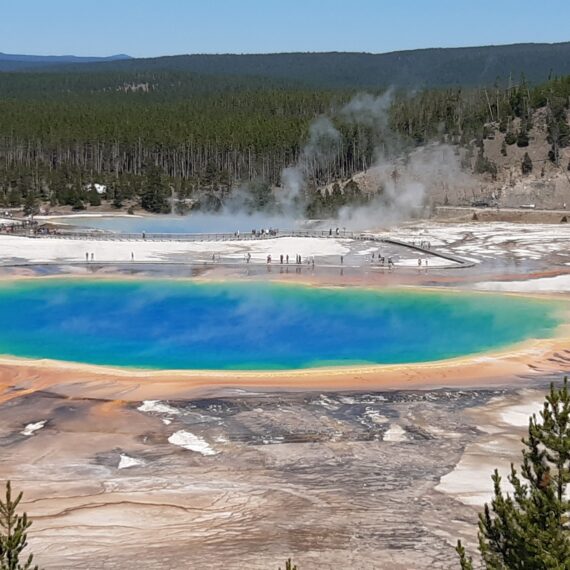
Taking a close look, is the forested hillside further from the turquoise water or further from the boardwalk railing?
the turquoise water

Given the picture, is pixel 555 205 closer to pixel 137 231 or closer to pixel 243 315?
pixel 137 231

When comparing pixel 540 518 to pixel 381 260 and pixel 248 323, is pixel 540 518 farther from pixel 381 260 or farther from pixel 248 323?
pixel 381 260

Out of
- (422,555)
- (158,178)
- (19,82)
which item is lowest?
(422,555)

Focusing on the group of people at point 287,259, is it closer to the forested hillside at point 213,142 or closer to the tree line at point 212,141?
the tree line at point 212,141

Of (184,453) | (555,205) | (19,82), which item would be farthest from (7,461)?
(19,82)

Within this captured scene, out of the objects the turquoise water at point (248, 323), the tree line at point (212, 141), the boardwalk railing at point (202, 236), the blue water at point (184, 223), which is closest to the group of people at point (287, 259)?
the turquoise water at point (248, 323)

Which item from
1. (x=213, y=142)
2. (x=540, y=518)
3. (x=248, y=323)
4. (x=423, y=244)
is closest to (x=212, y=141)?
(x=213, y=142)
